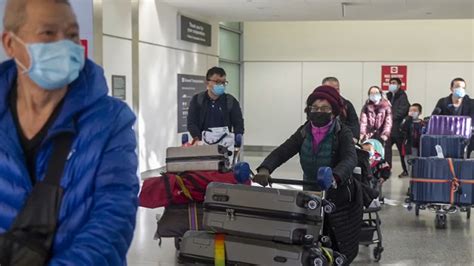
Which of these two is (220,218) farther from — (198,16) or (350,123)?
(198,16)

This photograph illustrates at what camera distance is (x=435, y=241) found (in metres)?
6.59

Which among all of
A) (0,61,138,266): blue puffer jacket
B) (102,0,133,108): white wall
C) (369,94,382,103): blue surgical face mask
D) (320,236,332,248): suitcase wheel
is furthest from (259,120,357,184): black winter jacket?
(102,0,133,108): white wall

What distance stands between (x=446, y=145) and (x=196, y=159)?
3913 millimetres

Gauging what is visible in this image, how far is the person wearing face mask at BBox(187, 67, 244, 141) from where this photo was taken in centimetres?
694

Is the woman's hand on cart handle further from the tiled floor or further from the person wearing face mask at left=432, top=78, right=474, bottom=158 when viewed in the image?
the person wearing face mask at left=432, top=78, right=474, bottom=158

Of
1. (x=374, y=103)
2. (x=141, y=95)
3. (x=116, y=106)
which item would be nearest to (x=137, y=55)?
(x=141, y=95)

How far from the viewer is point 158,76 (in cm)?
1259

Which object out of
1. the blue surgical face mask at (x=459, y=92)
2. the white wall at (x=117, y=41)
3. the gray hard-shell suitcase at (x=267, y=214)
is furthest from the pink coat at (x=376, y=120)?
the gray hard-shell suitcase at (x=267, y=214)

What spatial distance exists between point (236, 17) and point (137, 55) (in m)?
4.43

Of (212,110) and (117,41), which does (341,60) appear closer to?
(117,41)

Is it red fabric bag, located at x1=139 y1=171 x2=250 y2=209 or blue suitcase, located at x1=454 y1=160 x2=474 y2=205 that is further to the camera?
blue suitcase, located at x1=454 y1=160 x2=474 y2=205

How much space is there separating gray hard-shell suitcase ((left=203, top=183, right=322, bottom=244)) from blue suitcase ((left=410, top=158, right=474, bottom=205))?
4.02 meters

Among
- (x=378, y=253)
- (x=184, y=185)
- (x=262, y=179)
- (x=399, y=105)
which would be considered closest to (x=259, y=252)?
(x=262, y=179)

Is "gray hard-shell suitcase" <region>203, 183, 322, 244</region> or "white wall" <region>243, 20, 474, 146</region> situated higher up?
"white wall" <region>243, 20, 474, 146</region>
